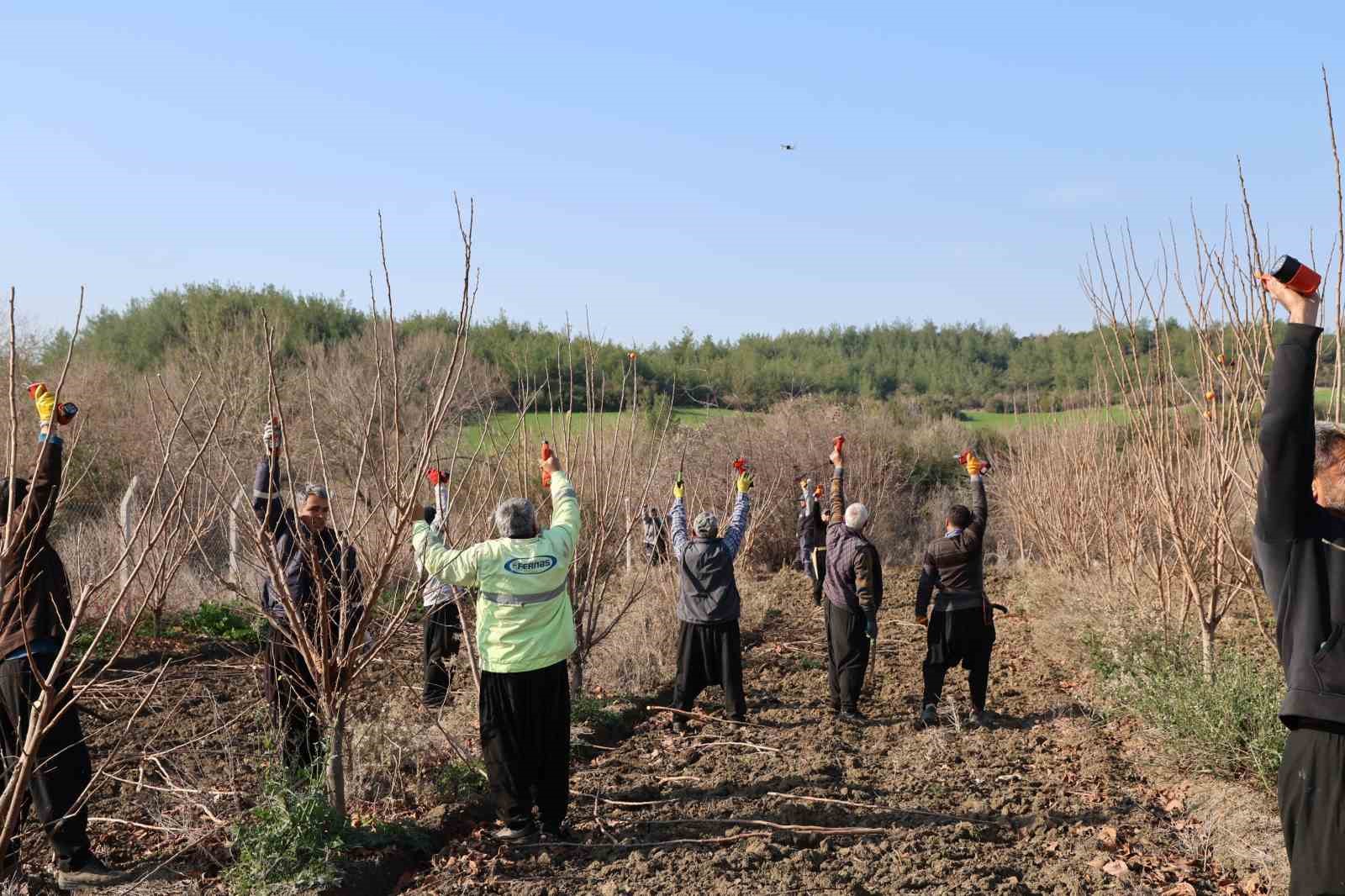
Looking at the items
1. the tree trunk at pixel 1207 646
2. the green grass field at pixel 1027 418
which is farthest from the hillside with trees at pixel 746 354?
the tree trunk at pixel 1207 646

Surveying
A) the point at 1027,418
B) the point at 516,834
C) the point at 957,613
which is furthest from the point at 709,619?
the point at 1027,418

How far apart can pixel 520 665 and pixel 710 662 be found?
114 inches

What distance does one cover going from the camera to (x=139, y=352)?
2773cm

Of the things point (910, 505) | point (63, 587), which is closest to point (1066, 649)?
point (63, 587)

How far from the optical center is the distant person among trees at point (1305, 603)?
2.65 m

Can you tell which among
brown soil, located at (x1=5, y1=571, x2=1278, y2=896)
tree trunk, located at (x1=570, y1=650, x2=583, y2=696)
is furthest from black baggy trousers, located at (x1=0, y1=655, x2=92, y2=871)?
tree trunk, located at (x1=570, y1=650, x2=583, y2=696)

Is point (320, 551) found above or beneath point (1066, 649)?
above

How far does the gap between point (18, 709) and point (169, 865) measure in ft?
3.29

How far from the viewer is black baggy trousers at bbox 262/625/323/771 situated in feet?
17.0

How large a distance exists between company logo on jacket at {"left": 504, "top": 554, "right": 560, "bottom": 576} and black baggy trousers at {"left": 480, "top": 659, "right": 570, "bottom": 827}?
498mm

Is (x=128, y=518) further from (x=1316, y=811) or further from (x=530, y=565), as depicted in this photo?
(x=1316, y=811)

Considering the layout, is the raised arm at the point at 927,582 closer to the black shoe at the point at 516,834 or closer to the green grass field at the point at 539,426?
the green grass field at the point at 539,426

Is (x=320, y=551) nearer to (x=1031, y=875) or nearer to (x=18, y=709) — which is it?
(x=18, y=709)

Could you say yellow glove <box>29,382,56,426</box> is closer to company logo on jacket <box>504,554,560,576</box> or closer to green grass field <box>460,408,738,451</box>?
green grass field <box>460,408,738,451</box>
